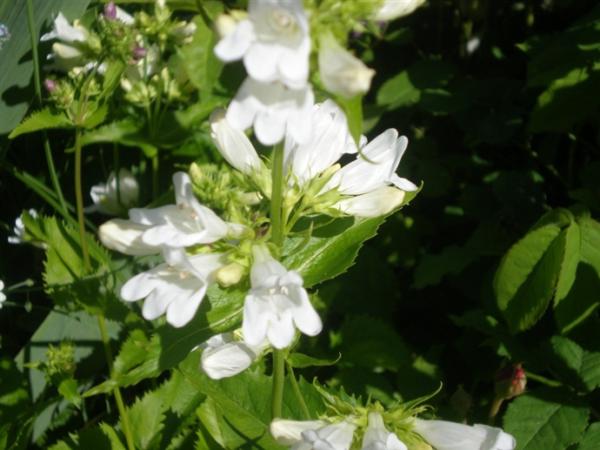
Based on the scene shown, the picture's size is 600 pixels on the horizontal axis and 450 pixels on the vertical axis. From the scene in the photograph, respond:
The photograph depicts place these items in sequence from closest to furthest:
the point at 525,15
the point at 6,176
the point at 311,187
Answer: the point at 311,187 < the point at 6,176 < the point at 525,15

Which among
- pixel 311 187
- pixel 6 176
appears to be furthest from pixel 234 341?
pixel 6 176

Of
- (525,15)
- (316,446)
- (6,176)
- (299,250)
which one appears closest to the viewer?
(316,446)

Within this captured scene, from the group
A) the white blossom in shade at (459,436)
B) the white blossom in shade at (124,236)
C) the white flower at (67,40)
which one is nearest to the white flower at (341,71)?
the white blossom in shade at (124,236)

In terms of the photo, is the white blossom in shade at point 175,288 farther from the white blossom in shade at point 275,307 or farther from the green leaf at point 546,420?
the green leaf at point 546,420

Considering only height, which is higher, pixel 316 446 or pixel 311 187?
pixel 311 187

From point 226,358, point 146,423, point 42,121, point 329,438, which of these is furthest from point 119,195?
point 329,438

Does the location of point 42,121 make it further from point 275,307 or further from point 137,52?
point 275,307

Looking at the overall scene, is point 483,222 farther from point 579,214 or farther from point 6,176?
point 6,176
